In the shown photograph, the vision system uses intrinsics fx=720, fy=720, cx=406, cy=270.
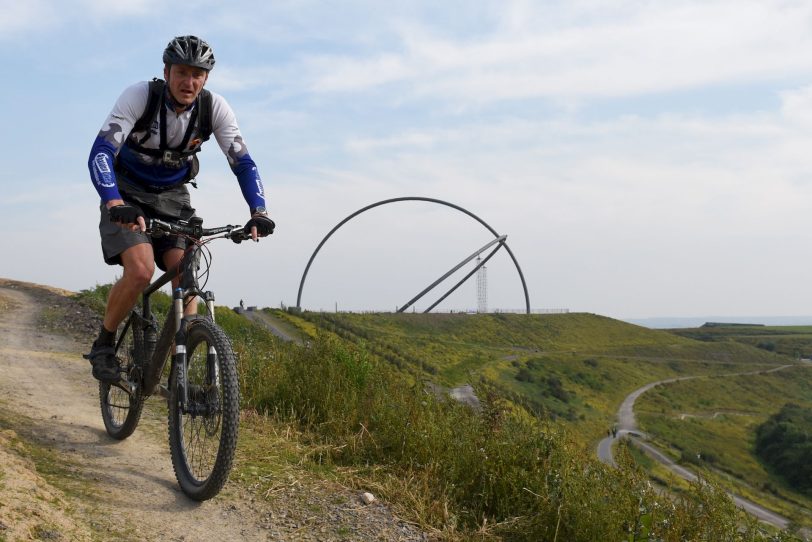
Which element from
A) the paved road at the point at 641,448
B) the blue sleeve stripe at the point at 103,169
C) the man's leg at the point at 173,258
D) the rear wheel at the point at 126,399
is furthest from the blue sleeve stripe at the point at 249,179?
the paved road at the point at 641,448

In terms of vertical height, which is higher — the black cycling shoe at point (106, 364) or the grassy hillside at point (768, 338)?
the black cycling shoe at point (106, 364)

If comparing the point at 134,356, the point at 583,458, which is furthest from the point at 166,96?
the point at 583,458

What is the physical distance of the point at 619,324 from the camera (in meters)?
111

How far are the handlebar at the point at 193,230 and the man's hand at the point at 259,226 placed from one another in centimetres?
4

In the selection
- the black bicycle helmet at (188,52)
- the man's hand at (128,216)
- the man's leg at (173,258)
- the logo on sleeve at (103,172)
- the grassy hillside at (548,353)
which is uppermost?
the black bicycle helmet at (188,52)

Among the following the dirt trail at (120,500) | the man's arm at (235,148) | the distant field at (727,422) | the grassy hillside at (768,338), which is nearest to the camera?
the dirt trail at (120,500)

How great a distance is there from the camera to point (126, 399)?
19.8ft

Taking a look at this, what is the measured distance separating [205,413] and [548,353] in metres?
82.8

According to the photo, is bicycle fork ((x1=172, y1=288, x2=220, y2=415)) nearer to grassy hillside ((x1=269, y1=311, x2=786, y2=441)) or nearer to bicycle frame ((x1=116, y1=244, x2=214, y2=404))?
bicycle frame ((x1=116, y1=244, x2=214, y2=404))

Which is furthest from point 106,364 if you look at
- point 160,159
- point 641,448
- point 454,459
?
point 641,448

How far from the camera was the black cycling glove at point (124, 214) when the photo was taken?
4.49 meters

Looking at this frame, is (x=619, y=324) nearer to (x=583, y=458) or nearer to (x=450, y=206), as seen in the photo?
(x=450, y=206)

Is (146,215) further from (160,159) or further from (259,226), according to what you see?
(259,226)

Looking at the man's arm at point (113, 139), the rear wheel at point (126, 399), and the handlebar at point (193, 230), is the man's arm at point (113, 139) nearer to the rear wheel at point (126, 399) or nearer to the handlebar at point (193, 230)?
the handlebar at point (193, 230)
